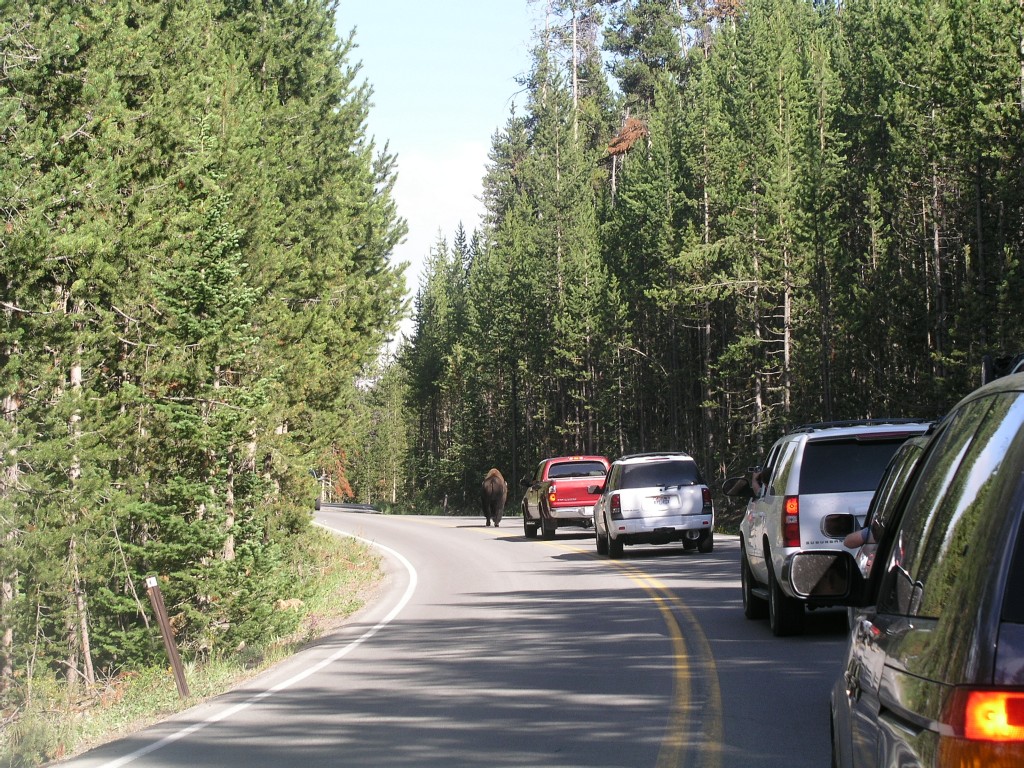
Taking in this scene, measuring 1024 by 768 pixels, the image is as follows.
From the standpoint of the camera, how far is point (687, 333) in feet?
204

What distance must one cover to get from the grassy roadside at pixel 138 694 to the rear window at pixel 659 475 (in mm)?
5567

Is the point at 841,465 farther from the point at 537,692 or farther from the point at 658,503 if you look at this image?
the point at 658,503

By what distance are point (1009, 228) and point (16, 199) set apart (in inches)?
1077

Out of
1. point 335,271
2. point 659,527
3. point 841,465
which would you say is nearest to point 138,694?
point 841,465

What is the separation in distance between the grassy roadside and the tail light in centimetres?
940

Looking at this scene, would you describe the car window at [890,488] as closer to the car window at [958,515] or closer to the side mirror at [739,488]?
the car window at [958,515]

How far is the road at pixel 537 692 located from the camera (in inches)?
339

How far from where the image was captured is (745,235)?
159ft

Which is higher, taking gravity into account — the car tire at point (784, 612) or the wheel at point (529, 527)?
the wheel at point (529, 527)

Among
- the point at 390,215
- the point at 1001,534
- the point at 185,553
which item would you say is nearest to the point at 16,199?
the point at 185,553

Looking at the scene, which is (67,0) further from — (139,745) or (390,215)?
(390,215)

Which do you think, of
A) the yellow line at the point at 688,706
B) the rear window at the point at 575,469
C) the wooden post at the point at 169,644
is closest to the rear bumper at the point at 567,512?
the rear window at the point at 575,469

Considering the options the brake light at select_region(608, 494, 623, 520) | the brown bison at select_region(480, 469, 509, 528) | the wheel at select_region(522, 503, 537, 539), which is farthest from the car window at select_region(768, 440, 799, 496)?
the brown bison at select_region(480, 469, 509, 528)

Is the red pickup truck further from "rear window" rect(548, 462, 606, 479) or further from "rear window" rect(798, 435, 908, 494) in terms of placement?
"rear window" rect(798, 435, 908, 494)
